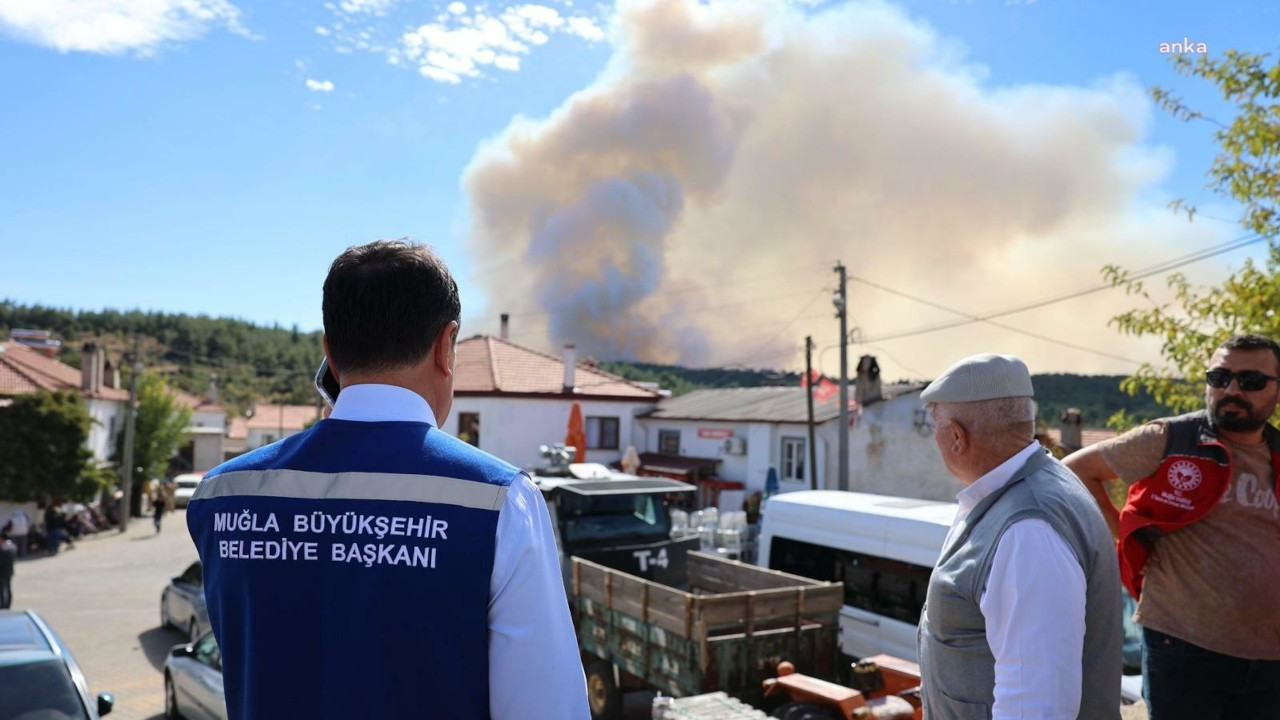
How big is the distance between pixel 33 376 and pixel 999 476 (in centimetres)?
3912

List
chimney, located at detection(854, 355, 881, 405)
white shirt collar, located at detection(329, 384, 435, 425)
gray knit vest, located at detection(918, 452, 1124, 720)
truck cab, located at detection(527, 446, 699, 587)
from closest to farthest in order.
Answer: white shirt collar, located at detection(329, 384, 435, 425) < gray knit vest, located at detection(918, 452, 1124, 720) < truck cab, located at detection(527, 446, 699, 587) < chimney, located at detection(854, 355, 881, 405)

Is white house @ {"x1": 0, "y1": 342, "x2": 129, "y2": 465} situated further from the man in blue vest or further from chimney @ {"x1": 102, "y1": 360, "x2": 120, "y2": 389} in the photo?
the man in blue vest

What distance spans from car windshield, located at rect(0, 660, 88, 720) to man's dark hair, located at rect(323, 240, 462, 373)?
19.3 ft

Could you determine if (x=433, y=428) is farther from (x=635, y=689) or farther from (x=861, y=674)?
(x=635, y=689)

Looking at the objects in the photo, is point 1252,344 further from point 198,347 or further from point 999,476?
point 198,347

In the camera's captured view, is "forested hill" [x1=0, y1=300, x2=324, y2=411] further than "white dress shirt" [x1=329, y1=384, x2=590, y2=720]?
Yes

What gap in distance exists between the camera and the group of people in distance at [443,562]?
135 cm

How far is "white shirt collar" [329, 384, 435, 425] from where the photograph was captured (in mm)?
1503

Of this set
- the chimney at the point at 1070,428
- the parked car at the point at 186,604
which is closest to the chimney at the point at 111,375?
the parked car at the point at 186,604

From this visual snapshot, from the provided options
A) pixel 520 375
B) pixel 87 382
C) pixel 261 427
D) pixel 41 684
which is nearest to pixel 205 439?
pixel 261 427

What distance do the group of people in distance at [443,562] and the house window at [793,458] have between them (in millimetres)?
24934

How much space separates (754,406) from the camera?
29.8m

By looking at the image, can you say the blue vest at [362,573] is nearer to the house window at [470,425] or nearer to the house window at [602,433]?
the house window at [470,425]

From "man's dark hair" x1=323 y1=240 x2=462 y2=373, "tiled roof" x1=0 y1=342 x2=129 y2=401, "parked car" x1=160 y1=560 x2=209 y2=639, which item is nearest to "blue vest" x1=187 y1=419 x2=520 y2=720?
"man's dark hair" x1=323 y1=240 x2=462 y2=373
